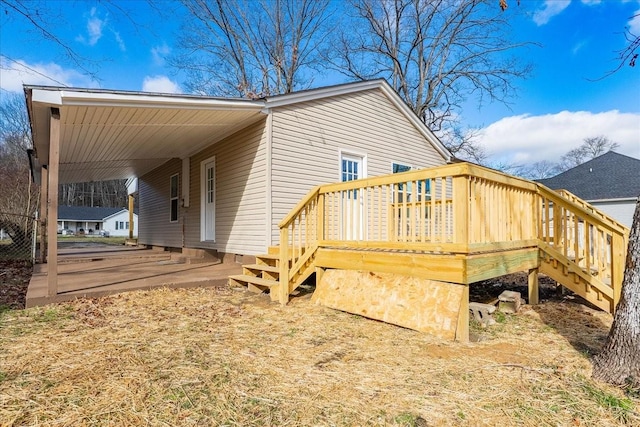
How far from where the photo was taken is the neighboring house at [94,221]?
4319 cm

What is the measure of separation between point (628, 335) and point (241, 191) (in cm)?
649

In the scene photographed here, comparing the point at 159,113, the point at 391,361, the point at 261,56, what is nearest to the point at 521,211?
the point at 391,361

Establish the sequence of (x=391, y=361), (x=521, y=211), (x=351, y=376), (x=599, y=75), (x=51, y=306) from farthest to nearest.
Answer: (x=521, y=211), (x=51, y=306), (x=599, y=75), (x=391, y=361), (x=351, y=376)

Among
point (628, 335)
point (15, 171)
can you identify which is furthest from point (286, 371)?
point (15, 171)

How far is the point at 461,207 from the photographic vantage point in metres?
3.59

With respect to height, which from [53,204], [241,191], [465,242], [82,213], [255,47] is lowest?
[465,242]

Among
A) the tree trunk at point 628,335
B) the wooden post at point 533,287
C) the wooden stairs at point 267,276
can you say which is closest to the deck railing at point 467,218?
the wooden stairs at point 267,276

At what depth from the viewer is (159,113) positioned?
574 centimetres

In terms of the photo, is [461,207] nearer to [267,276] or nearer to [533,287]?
[533,287]

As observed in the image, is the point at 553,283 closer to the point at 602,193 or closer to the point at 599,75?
the point at 599,75

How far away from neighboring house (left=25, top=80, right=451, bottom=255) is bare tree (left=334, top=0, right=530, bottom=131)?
34.0 ft

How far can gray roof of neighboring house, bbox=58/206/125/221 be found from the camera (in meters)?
42.4

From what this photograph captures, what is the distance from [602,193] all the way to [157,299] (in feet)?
68.2

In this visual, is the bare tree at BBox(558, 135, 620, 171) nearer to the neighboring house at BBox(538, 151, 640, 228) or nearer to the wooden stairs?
the neighboring house at BBox(538, 151, 640, 228)
